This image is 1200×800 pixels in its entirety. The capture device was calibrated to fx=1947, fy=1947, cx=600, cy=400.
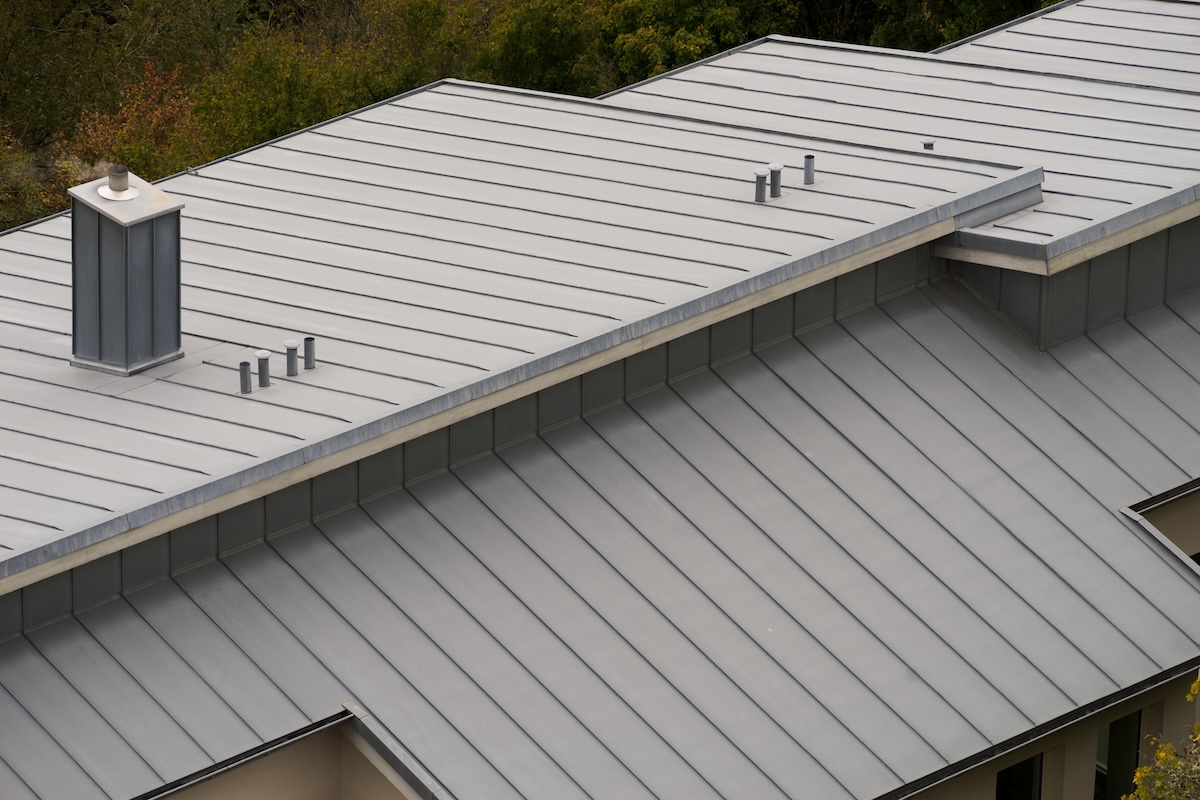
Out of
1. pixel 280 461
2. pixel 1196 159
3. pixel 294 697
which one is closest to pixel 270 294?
pixel 280 461

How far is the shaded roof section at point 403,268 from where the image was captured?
16297 mm

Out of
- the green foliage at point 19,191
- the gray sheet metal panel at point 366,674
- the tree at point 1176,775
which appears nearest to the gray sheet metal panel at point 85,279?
the gray sheet metal panel at point 366,674

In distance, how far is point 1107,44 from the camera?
28656 mm

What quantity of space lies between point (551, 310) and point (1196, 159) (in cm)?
906

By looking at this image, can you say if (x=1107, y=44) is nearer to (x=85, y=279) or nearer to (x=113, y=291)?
(x=113, y=291)

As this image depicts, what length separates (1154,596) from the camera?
63.0 ft

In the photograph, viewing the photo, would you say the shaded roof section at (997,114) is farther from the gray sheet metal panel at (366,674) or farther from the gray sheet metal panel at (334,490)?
the gray sheet metal panel at (366,674)

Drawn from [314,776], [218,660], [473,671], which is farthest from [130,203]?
[314,776]

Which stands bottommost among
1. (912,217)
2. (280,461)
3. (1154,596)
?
(1154,596)

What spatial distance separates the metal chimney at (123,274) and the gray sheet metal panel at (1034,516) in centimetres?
744

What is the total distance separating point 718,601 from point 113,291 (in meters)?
6.19

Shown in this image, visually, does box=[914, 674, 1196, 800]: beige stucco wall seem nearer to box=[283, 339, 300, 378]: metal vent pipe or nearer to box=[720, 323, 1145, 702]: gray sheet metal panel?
box=[720, 323, 1145, 702]: gray sheet metal panel

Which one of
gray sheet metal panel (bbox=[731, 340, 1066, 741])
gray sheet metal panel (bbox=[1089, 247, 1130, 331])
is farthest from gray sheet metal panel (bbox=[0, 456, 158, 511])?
gray sheet metal panel (bbox=[1089, 247, 1130, 331])

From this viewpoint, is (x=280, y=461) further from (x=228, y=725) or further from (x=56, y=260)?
(x=56, y=260)
